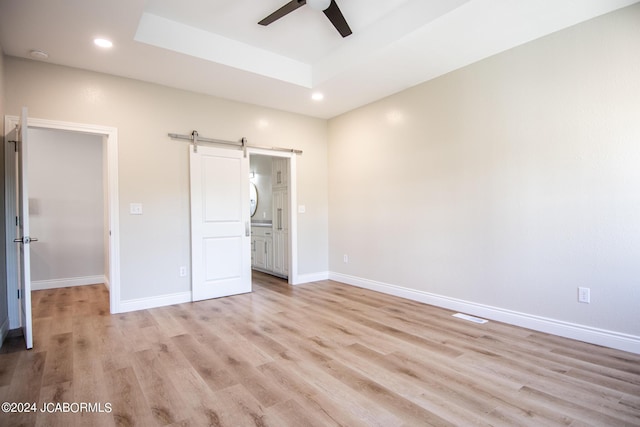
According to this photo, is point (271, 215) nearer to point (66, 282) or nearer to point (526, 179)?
point (66, 282)

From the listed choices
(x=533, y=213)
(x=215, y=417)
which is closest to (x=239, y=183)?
(x=215, y=417)

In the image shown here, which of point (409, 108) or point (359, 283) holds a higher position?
point (409, 108)

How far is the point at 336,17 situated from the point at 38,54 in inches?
115

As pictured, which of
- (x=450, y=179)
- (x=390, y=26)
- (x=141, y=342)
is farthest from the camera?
(x=450, y=179)

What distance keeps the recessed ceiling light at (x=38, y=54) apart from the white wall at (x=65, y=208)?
2.30 metres

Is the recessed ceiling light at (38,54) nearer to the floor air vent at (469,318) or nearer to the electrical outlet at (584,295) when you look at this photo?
the floor air vent at (469,318)

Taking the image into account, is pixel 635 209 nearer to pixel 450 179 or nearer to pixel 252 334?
pixel 450 179

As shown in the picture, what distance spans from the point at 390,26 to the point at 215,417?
3.39 meters

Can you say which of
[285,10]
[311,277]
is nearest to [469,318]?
[311,277]

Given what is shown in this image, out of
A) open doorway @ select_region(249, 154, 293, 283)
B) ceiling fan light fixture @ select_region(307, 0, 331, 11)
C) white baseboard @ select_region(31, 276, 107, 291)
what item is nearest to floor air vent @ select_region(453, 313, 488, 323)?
open doorway @ select_region(249, 154, 293, 283)

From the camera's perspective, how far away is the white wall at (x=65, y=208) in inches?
200

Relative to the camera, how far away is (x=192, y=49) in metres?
3.25

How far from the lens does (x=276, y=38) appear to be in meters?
3.49

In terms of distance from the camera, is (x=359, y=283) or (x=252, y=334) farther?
(x=359, y=283)
